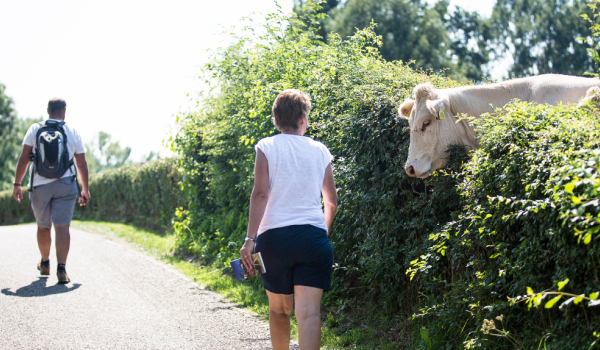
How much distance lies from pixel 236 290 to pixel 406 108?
3.42m

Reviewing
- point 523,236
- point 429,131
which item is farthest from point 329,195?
point 429,131

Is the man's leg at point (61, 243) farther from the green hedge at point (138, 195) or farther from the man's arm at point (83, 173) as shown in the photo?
the green hedge at point (138, 195)

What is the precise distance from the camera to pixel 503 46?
136 ft

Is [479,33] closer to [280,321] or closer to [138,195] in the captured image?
[138,195]

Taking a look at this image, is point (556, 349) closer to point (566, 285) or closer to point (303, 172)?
point (566, 285)

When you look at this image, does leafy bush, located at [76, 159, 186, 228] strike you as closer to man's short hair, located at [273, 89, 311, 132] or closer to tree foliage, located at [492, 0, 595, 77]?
man's short hair, located at [273, 89, 311, 132]

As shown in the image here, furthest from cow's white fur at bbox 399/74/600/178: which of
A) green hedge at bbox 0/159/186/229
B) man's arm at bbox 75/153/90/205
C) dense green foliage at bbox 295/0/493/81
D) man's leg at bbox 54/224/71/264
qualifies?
dense green foliage at bbox 295/0/493/81

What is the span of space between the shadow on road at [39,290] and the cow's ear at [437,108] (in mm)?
5131

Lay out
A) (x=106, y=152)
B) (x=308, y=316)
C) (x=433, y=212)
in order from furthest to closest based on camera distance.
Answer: (x=106, y=152)
(x=433, y=212)
(x=308, y=316)

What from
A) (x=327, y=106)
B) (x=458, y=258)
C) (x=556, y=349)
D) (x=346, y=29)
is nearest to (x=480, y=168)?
(x=458, y=258)

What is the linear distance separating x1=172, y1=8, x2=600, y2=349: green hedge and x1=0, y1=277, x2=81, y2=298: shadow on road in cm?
231

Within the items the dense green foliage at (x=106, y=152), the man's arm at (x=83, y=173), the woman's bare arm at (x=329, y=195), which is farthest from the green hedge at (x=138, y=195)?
the dense green foliage at (x=106, y=152)

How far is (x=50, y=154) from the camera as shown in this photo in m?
6.74

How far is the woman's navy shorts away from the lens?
3184 mm
